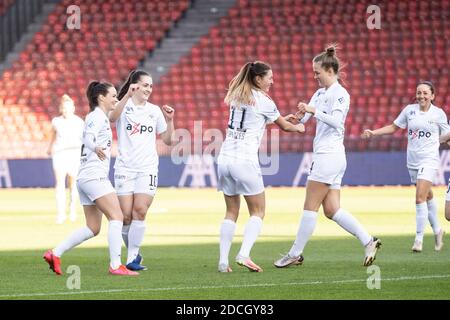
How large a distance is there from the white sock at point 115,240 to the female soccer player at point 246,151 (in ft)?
3.54

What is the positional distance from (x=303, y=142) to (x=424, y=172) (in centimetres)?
1672

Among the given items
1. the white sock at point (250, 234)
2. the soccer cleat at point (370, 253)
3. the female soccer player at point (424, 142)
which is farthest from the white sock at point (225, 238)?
the female soccer player at point (424, 142)

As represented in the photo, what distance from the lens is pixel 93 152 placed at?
1145cm

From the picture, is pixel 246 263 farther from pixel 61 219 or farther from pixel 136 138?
pixel 61 219

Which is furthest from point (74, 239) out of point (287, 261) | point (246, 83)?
point (246, 83)

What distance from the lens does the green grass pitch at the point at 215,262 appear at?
9930 millimetres

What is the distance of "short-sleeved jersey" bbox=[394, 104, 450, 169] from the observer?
14.6 metres

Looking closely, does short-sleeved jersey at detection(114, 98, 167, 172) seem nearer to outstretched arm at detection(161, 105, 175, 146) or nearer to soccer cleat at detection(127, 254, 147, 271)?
outstretched arm at detection(161, 105, 175, 146)

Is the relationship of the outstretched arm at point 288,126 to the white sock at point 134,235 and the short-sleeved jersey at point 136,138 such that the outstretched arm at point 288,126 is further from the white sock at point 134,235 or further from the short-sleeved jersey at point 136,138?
the white sock at point 134,235

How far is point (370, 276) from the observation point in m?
11.0

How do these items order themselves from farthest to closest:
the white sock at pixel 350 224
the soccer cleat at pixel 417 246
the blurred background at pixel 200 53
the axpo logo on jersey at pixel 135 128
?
the blurred background at pixel 200 53
the soccer cleat at pixel 417 246
the white sock at pixel 350 224
the axpo logo on jersey at pixel 135 128

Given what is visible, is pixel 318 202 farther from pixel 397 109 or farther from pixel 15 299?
pixel 397 109

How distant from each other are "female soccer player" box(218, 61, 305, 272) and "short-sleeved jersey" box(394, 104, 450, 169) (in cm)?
340

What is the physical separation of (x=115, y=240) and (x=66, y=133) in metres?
8.33
